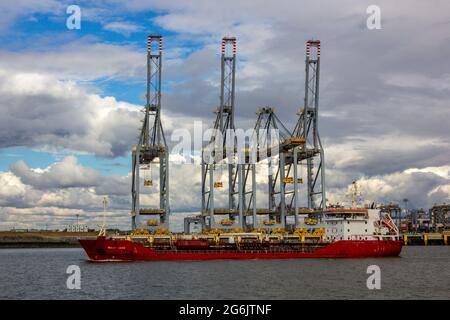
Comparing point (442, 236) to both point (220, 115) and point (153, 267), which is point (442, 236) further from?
point (153, 267)

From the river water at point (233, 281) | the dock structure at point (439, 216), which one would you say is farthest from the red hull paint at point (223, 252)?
the dock structure at point (439, 216)

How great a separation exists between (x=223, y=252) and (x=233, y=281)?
73.7ft

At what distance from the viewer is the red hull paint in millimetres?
63750

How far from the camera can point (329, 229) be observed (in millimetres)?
71812

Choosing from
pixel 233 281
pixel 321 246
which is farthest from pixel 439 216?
pixel 233 281

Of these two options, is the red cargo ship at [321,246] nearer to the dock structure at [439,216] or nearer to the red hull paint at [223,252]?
the red hull paint at [223,252]

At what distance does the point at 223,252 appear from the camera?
2682 inches

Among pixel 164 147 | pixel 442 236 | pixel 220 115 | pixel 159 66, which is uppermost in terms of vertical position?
pixel 159 66

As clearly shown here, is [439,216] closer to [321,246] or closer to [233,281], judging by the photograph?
[321,246]

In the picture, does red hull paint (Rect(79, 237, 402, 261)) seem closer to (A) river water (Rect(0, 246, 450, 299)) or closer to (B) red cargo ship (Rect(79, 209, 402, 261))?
(B) red cargo ship (Rect(79, 209, 402, 261))

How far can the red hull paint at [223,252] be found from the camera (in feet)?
209

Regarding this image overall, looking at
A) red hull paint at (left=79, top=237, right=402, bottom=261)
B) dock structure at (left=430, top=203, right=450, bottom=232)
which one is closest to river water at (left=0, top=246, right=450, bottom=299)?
red hull paint at (left=79, top=237, right=402, bottom=261)
